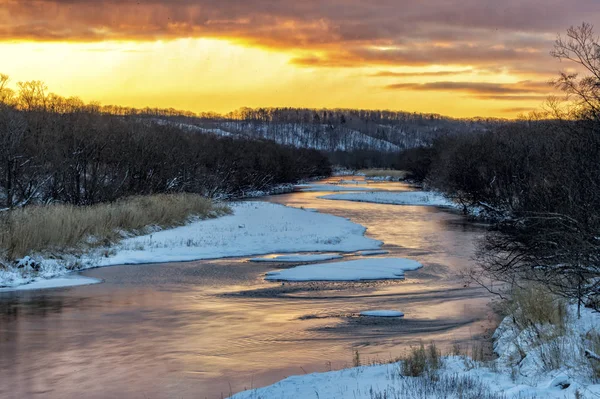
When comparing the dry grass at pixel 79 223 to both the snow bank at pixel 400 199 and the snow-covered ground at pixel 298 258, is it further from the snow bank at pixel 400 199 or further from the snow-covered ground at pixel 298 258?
the snow bank at pixel 400 199

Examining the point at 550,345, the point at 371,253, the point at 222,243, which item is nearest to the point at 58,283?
the point at 222,243

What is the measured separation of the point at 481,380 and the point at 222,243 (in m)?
20.2

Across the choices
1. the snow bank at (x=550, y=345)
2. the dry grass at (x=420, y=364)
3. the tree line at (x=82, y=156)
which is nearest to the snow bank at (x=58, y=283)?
the tree line at (x=82, y=156)

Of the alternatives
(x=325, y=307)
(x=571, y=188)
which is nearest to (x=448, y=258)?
(x=325, y=307)

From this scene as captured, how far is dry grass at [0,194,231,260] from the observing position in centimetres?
2209

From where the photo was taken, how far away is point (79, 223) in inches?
1024

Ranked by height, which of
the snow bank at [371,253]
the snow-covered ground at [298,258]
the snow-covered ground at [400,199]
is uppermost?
the snow-covered ground at [400,199]

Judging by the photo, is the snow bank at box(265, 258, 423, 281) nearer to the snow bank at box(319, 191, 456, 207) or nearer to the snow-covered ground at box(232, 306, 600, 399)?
the snow-covered ground at box(232, 306, 600, 399)

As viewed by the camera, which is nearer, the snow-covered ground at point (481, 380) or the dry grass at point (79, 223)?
the snow-covered ground at point (481, 380)

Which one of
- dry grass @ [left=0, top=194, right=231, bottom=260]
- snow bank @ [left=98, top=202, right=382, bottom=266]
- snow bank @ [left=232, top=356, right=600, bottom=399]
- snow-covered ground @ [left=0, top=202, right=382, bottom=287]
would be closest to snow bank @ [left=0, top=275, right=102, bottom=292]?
snow-covered ground @ [left=0, top=202, right=382, bottom=287]

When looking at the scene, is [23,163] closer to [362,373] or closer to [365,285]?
[365,285]

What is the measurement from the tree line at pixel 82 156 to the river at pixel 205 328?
12949mm

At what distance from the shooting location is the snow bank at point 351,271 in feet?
68.7

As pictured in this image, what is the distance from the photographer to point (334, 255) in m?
26.2
